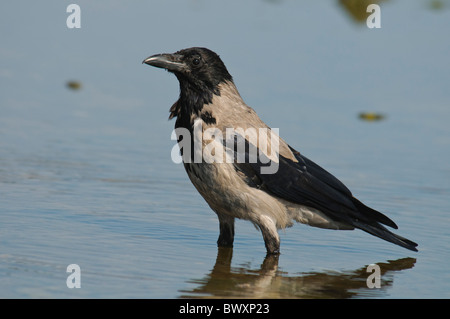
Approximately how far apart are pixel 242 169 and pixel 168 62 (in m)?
1.18

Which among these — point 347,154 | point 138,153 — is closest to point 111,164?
point 138,153

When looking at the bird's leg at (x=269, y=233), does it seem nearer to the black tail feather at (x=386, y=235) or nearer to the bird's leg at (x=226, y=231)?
the bird's leg at (x=226, y=231)

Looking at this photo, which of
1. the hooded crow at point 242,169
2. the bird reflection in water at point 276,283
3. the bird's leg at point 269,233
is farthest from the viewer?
the bird's leg at point 269,233

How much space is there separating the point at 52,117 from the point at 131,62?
118 inches

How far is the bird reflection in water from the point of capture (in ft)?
23.3

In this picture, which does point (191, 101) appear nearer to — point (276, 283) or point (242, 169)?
point (242, 169)

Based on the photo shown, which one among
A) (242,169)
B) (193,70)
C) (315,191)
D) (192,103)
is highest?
(193,70)

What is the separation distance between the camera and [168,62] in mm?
8414

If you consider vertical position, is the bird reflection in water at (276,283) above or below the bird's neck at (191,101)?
below

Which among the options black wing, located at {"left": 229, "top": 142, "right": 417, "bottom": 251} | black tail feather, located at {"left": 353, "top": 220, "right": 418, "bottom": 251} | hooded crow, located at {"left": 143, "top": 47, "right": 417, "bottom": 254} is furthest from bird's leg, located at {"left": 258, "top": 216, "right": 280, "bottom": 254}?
black tail feather, located at {"left": 353, "top": 220, "right": 418, "bottom": 251}

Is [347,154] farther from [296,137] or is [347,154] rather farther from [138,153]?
[138,153]

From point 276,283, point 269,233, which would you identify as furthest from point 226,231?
point 276,283

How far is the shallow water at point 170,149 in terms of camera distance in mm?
7488

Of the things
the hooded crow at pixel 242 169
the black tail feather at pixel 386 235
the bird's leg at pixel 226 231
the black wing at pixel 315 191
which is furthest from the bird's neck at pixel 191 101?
the black tail feather at pixel 386 235
